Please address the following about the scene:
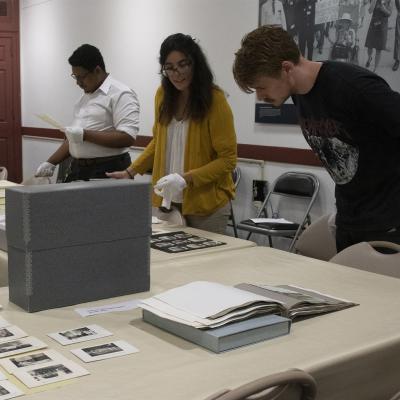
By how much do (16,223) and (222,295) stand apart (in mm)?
506

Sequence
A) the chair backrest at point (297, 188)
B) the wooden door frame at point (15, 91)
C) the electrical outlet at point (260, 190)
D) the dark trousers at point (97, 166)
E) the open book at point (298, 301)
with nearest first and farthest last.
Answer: the open book at point (298, 301) → the dark trousers at point (97, 166) → the chair backrest at point (297, 188) → the electrical outlet at point (260, 190) → the wooden door frame at point (15, 91)

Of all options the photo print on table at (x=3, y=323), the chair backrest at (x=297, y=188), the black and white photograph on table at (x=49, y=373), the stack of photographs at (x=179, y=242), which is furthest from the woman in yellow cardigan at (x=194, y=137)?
the chair backrest at (x=297, y=188)

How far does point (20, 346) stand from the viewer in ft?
3.89

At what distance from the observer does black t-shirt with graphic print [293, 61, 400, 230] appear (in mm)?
1828

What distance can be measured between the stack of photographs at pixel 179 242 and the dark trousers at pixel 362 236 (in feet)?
1.37

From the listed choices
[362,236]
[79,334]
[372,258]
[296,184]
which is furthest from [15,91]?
[79,334]

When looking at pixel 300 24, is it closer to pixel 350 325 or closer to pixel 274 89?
pixel 274 89

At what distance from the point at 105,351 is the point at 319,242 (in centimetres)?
140

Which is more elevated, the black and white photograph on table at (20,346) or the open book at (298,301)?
the open book at (298,301)

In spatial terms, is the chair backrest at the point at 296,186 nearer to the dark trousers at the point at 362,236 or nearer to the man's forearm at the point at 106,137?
the man's forearm at the point at 106,137

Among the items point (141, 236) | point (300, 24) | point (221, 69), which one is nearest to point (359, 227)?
point (141, 236)

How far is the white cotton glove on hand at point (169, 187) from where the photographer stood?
2.35 m

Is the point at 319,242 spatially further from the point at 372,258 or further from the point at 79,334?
the point at 79,334

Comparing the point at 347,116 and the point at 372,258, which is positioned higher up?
the point at 347,116
